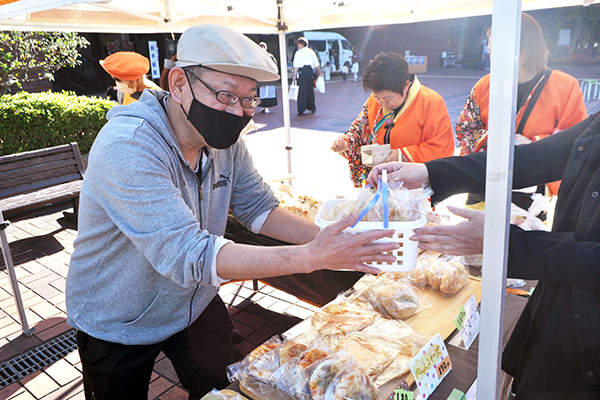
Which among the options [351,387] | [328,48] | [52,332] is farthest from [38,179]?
[328,48]

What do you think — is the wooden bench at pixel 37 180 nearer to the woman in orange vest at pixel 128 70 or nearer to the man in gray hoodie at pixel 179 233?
the woman in orange vest at pixel 128 70

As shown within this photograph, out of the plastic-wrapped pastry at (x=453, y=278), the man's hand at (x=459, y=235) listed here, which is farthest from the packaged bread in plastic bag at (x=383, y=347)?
the man's hand at (x=459, y=235)

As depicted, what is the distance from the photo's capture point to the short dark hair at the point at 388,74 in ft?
11.7

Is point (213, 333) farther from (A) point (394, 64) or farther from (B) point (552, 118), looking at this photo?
(B) point (552, 118)

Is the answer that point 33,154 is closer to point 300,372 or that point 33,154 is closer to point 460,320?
point 300,372

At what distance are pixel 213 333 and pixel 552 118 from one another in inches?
109

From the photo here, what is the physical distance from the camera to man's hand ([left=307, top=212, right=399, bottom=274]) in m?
1.37

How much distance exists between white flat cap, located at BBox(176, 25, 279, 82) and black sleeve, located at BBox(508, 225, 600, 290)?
1069 millimetres

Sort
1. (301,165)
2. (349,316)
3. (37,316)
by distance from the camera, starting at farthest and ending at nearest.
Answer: (301,165) → (37,316) → (349,316)

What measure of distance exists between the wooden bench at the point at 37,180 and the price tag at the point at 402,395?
193 inches

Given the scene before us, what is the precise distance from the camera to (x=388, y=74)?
357cm

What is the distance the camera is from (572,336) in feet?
4.62

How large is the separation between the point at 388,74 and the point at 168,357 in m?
2.60

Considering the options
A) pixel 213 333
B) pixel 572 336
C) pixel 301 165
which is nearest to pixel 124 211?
pixel 213 333
